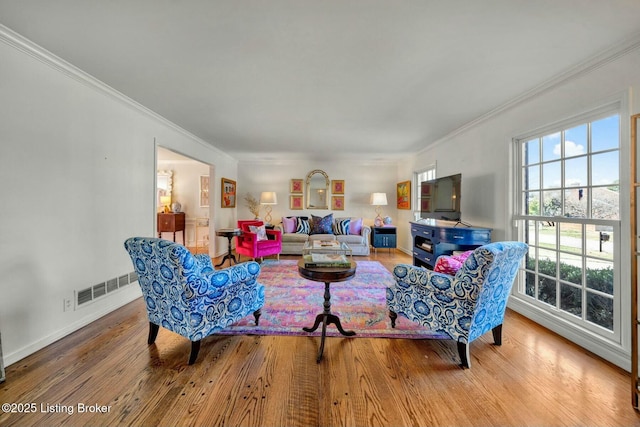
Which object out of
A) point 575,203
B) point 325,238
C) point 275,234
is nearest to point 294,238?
point 275,234

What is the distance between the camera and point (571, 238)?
2186 mm

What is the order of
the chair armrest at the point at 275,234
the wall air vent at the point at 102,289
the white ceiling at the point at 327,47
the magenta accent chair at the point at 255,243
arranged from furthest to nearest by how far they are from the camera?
the chair armrest at the point at 275,234 < the magenta accent chair at the point at 255,243 < the wall air vent at the point at 102,289 < the white ceiling at the point at 327,47

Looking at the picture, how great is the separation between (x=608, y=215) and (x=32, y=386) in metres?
4.41

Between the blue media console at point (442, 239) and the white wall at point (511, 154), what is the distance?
238 millimetres

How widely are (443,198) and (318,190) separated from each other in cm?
339

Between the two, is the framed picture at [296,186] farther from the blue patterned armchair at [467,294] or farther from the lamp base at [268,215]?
the blue patterned armchair at [467,294]

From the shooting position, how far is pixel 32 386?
152 centimetres

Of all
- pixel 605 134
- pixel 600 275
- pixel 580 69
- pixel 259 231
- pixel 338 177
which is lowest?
pixel 600 275

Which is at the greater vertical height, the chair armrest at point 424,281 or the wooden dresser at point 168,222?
the wooden dresser at point 168,222

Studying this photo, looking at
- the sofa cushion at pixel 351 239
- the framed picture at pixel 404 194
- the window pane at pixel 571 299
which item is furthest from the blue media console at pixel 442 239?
the framed picture at pixel 404 194

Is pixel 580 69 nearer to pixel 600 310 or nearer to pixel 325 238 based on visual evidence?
pixel 600 310

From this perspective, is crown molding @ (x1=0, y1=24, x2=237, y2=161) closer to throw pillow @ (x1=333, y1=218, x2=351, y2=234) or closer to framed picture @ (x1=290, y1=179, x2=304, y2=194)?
framed picture @ (x1=290, y1=179, x2=304, y2=194)

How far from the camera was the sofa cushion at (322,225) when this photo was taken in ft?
18.7

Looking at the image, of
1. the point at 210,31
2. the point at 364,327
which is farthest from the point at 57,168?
the point at 364,327
